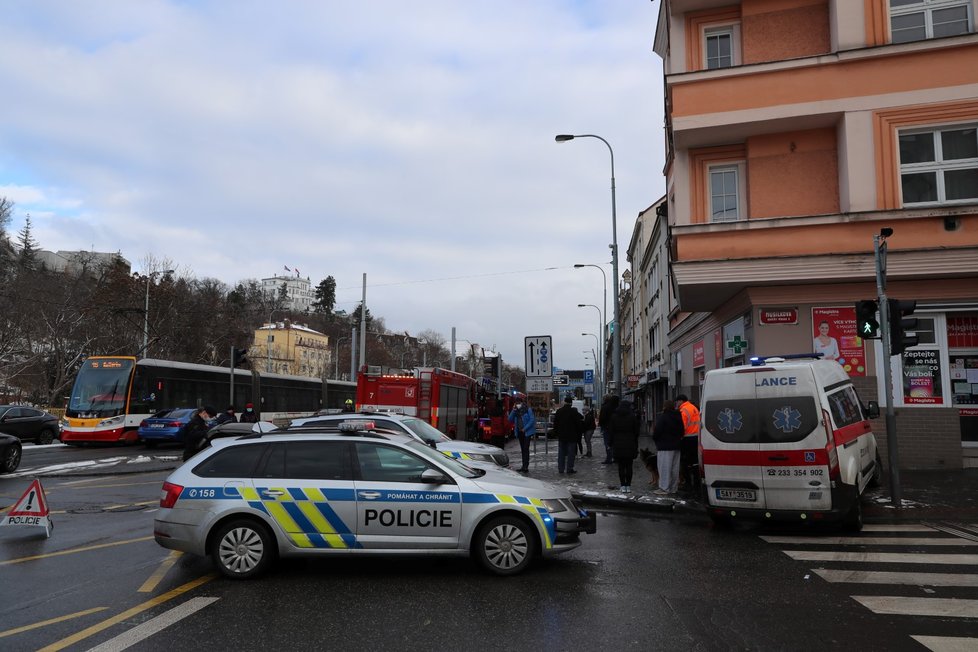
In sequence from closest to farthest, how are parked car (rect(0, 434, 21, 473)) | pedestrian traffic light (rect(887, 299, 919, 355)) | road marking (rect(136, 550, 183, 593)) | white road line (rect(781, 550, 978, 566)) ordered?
road marking (rect(136, 550, 183, 593))
white road line (rect(781, 550, 978, 566))
pedestrian traffic light (rect(887, 299, 919, 355))
parked car (rect(0, 434, 21, 473))

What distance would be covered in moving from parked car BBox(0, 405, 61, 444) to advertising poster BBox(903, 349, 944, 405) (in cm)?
2769

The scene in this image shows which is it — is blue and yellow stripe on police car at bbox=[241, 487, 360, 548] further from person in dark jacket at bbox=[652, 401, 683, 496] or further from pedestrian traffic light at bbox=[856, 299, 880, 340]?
pedestrian traffic light at bbox=[856, 299, 880, 340]

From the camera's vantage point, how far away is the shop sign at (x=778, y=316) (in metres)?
14.9

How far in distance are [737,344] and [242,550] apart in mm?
12911

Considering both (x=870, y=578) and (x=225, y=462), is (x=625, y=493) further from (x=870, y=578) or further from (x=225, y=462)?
(x=225, y=462)

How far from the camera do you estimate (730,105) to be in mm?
15141

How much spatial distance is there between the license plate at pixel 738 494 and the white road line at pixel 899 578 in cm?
199

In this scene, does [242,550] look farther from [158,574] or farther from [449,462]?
[449,462]

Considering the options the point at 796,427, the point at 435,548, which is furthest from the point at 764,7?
the point at 435,548

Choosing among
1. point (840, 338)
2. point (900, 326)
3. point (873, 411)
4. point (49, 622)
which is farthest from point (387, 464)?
point (840, 338)

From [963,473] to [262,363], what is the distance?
79.5 meters

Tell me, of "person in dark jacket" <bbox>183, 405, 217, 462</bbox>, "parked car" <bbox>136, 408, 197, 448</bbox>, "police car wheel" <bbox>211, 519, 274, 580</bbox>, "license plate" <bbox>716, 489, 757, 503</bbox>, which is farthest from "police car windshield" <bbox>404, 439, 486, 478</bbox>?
"parked car" <bbox>136, 408, 197, 448</bbox>

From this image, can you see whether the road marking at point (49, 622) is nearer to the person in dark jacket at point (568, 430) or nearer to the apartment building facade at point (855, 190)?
the person in dark jacket at point (568, 430)

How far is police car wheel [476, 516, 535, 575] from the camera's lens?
6918 millimetres
